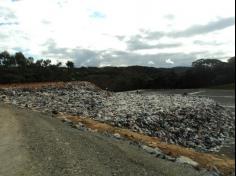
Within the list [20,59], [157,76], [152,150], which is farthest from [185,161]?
[20,59]

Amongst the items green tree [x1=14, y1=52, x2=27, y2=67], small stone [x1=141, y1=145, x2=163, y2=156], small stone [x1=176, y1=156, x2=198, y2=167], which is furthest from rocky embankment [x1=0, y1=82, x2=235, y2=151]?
green tree [x1=14, y1=52, x2=27, y2=67]

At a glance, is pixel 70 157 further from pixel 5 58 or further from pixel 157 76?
pixel 5 58

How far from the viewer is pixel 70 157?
11.1 metres

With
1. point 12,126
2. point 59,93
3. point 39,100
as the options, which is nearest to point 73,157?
point 12,126

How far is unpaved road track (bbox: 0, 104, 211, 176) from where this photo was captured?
32.4 feet

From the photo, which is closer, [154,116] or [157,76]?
[157,76]

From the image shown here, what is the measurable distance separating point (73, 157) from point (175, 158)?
3.67 metres

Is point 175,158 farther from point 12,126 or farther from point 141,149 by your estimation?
point 12,126

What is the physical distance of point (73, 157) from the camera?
1109 cm

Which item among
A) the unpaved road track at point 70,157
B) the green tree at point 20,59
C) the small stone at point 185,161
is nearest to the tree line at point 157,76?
the unpaved road track at point 70,157

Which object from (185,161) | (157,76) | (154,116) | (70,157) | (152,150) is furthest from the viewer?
(154,116)

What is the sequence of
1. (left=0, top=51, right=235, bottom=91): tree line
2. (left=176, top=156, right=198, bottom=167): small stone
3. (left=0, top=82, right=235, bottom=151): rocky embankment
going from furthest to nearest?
(left=0, top=82, right=235, bottom=151): rocky embankment
(left=176, top=156, right=198, bottom=167): small stone
(left=0, top=51, right=235, bottom=91): tree line

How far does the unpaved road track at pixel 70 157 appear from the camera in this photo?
987 cm

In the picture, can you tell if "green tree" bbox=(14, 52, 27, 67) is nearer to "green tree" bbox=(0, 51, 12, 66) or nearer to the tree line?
"green tree" bbox=(0, 51, 12, 66)
